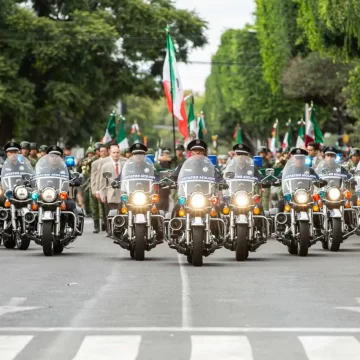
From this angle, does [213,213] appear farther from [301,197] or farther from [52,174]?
[52,174]

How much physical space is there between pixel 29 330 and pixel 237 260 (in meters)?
9.20

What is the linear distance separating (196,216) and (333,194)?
15.0 ft

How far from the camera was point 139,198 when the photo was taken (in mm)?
20234

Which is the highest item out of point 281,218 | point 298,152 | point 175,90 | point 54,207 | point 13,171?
point 175,90

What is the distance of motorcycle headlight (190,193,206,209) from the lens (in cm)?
1905

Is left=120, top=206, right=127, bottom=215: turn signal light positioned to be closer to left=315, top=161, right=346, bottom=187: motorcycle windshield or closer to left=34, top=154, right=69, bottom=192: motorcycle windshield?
left=34, top=154, right=69, bottom=192: motorcycle windshield

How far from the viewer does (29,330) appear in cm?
1161

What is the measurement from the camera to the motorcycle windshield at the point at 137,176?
67.9 ft

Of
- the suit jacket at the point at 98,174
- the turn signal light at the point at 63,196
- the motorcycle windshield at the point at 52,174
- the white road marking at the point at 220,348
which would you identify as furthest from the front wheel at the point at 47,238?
the white road marking at the point at 220,348

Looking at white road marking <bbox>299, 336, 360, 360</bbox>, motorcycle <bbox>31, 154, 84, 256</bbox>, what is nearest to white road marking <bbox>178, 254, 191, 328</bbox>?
white road marking <bbox>299, 336, 360, 360</bbox>

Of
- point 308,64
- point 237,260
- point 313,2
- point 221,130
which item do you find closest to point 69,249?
point 237,260

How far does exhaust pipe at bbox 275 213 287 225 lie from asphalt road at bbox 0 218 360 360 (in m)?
0.75

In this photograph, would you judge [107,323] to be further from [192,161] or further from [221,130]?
[221,130]

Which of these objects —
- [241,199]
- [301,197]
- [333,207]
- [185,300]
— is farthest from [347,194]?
[185,300]
